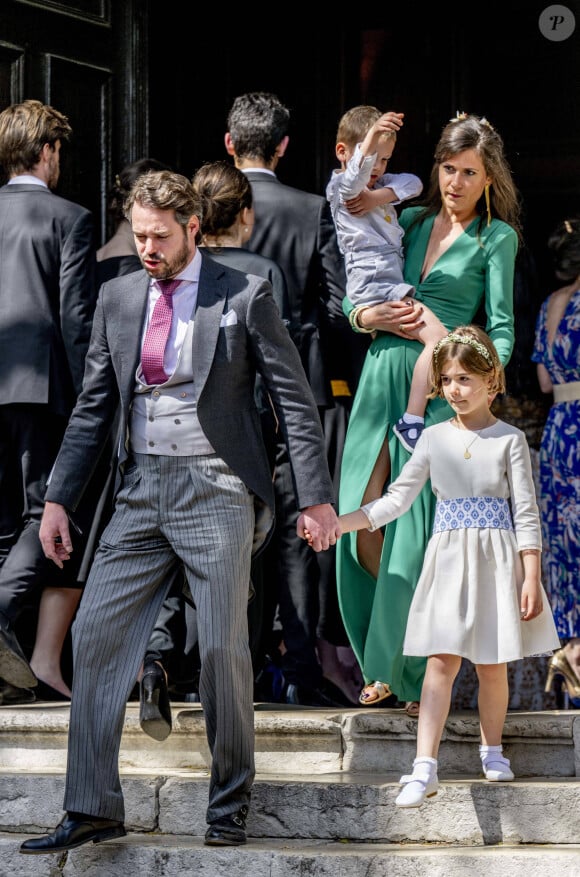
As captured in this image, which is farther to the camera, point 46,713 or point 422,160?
point 422,160

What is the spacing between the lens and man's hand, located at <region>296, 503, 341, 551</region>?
442cm

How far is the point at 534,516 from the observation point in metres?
4.61

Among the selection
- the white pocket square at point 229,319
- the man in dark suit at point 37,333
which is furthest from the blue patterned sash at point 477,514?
the man in dark suit at point 37,333

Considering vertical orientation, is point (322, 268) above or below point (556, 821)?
above

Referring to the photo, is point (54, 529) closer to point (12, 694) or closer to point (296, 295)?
point (12, 694)

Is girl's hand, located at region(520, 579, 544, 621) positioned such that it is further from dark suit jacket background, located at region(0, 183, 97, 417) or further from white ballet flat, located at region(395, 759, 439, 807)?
dark suit jacket background, located at region(0, 183, 97, 417)

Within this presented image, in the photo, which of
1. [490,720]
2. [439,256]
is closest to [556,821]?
[490,720]

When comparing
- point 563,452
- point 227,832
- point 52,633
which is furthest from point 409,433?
point 52,633

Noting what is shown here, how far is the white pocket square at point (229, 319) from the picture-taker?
4.52 meters

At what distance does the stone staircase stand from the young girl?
148 mm

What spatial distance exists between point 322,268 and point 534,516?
1.58m

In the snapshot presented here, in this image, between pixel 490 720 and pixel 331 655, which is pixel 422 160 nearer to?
pixel 331 655

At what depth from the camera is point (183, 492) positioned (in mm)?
4465

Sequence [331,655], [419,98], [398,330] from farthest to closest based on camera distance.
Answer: [419,98] < [331,655] < [398,330]
